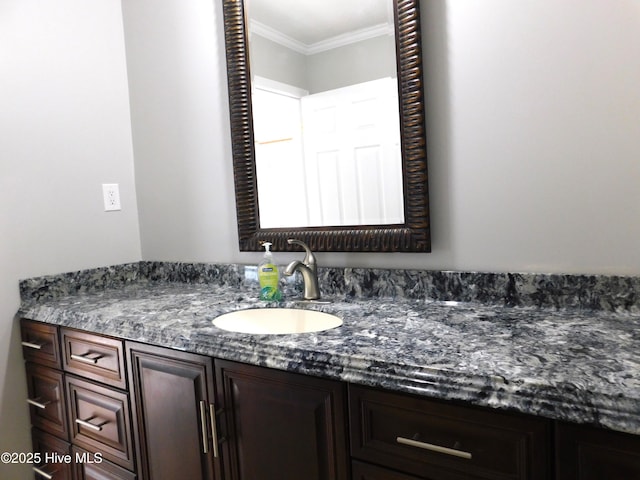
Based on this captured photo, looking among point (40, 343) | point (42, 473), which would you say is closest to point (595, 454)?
point (40, 343)

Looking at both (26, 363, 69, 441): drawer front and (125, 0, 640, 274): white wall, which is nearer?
(125, 0, 640, 274): white wall

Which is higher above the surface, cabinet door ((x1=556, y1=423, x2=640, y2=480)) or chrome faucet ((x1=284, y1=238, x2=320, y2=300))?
chrome faucet ((x1=284, y1=238, x2=320, y2=300))

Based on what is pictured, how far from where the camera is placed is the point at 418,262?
136 cm

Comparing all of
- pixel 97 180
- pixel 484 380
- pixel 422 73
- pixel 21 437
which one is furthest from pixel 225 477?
pixel 97 180

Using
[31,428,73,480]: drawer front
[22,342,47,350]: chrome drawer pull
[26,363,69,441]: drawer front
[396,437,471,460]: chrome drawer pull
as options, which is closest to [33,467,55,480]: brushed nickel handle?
[31,428,73,480]: drawer front

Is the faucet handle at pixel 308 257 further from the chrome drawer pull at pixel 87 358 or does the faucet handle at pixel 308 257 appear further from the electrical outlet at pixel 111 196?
the electrical outlet at pixel 111 196

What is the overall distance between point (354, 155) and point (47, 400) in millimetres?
1369

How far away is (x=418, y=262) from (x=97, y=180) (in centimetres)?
137

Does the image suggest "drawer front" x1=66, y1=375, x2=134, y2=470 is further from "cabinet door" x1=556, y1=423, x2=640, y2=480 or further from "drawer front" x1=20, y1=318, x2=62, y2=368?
"cabinet door" x1=556, y1=423, x2=640, y2=480

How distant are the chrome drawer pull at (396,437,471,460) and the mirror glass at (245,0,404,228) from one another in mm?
673

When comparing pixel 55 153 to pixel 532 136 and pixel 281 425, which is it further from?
pixel 532 136

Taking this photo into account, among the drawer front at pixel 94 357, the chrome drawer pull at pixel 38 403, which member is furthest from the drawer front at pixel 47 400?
the drawer front at pixel 94 357

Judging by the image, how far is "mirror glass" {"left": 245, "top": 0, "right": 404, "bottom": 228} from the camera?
→ 1361mm

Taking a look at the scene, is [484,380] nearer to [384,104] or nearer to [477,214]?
[477,214]
